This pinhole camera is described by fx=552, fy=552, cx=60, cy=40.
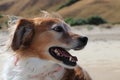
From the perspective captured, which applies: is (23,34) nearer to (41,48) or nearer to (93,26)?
(41,48)

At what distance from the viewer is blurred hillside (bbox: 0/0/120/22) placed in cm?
4284

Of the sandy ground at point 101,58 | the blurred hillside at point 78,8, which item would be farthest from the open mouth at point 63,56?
the blurred hillside at point 78,8

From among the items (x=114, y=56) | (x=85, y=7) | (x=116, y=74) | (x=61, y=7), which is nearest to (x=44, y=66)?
(x=116, y=74)

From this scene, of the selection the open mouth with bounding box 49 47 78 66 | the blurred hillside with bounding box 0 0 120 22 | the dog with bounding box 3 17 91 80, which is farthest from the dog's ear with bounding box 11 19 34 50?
the blurred hillside with bounding box 0 0 120 22

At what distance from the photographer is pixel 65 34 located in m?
7.29

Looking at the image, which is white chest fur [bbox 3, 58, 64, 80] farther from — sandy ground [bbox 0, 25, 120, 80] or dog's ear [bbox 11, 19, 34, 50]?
sandy ground [bbox 0, 25, 120, 80]

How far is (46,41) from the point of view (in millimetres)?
7211

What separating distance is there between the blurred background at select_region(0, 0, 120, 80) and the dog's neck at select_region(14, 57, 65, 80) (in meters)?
0.36

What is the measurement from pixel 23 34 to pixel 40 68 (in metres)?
0.52

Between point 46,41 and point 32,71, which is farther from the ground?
point 46,41

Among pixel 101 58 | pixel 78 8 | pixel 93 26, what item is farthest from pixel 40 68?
pixel 78 8

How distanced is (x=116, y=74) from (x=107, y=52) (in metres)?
4.43

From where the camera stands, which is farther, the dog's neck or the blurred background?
the blurred background

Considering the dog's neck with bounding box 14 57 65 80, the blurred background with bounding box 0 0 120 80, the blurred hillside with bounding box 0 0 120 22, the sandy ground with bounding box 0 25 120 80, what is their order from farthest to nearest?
the blurred hillside with bounding box 0 0 120 22 → the blurred background with bounding box 0 0 120 80 → the sandy ground with bounding box 0 25 120 80 → the dog's neck with bounding box 14 57 65 80
